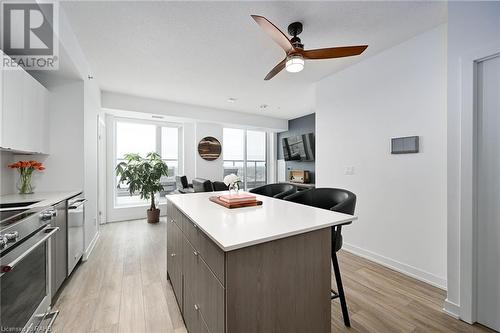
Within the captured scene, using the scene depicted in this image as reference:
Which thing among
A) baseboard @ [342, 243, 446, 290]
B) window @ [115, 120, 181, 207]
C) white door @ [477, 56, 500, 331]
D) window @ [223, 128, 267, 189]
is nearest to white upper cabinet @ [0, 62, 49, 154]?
window @ [115, 120, 181, 207]

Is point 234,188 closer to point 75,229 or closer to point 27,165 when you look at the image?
point 75,229

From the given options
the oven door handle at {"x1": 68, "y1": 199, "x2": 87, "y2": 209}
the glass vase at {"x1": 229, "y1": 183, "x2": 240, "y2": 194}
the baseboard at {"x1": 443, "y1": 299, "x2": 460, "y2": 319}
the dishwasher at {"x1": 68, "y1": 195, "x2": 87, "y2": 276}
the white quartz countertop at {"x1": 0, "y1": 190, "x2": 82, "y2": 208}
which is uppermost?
the glass vase at {"x1": 229, "y1": 183, "x2": 240, "y2": 194}

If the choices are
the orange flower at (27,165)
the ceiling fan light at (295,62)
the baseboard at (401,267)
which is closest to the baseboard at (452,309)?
the baseboard at (401,267)

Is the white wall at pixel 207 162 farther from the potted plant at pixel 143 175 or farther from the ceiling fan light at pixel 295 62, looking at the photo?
the ceiling fan light at pixel 295 62

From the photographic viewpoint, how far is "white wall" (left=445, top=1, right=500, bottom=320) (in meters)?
1.61

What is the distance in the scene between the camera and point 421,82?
220 centimetres

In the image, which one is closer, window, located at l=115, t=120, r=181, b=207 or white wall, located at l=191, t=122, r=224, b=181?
window, located at l=115, t=120, r=181, b=207

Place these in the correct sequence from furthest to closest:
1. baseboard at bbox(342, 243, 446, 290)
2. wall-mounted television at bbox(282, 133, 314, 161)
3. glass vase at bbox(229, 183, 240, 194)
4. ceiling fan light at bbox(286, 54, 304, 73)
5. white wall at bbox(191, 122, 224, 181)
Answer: white wall at bbox(191, 122, 224, 181) → wall-mounted television at bbox(282, 133, 314, 161) → baseboard at bbox(342, 243, 446, 290) → ceiling fan light at bbox(286, 54, 304, 73) → glass vase at bbox(229, 183, 240, 194)

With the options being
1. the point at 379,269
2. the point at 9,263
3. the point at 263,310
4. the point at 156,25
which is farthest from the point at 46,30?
the point at 379,269

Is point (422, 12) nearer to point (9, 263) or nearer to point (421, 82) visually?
point (421, 82)

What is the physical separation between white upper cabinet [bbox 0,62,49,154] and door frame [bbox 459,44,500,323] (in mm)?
3593

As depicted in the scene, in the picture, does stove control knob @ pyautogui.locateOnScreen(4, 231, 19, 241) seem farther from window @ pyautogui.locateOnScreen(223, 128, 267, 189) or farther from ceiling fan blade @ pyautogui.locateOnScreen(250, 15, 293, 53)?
window @ pyautogui.locateOnScreen(223, 128, 267, 189)

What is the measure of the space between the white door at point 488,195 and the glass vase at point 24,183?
423cm

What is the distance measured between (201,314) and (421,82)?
290cm
